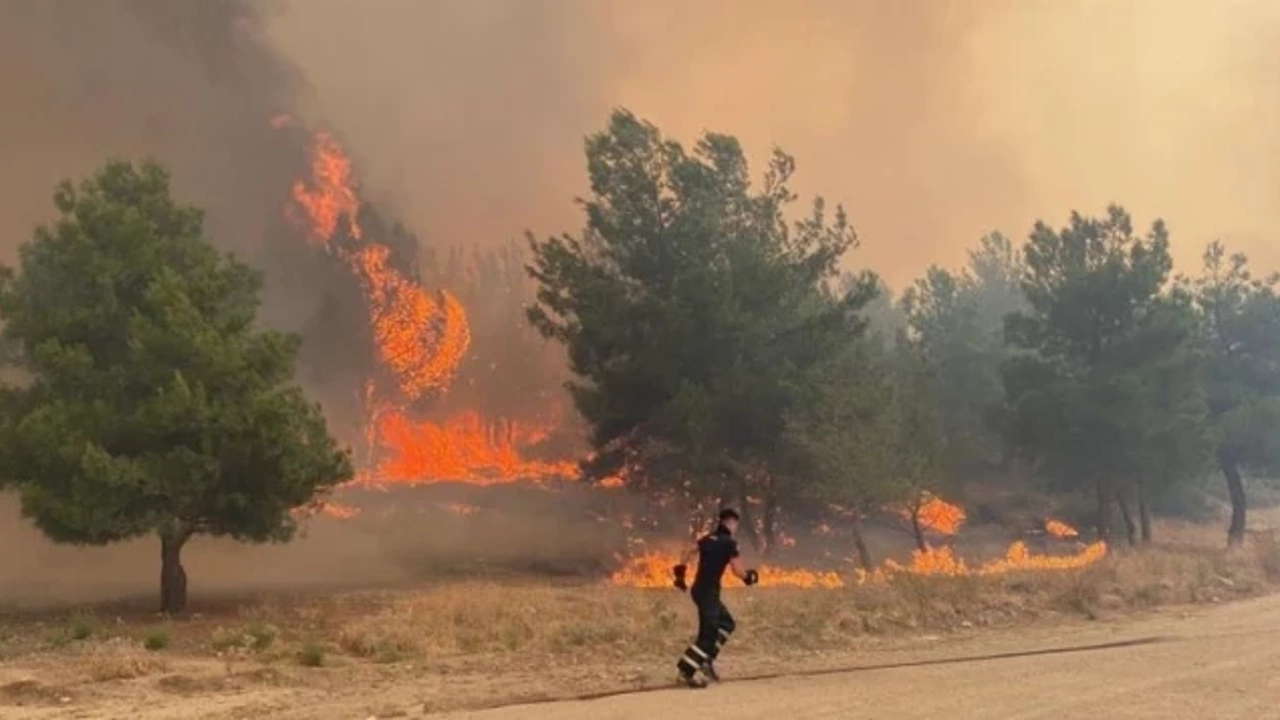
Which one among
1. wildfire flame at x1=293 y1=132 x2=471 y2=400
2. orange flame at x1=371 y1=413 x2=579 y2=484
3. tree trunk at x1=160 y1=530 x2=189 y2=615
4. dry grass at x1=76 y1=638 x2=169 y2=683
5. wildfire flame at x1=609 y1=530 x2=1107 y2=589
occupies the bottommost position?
wildfire flame at x1=609 y1=530 x2=1107 y2=589

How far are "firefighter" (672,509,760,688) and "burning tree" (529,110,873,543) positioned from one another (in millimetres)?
16586

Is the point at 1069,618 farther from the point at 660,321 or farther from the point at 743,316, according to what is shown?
the point at 660,321

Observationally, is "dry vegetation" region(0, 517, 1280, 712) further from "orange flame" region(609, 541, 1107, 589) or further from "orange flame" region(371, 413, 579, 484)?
"orange flame" region(371, 413, 579, 484)

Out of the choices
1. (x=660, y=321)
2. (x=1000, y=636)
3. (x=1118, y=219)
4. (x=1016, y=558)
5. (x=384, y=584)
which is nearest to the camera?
(x=1000, y=636)

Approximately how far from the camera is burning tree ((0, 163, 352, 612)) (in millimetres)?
19391

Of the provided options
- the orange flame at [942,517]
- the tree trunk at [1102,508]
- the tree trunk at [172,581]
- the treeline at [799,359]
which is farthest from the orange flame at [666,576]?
the tree trunk at [1102,508]

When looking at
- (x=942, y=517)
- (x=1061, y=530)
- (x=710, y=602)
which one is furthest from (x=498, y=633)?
(x=1061, y=530)

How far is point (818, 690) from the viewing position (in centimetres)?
1252

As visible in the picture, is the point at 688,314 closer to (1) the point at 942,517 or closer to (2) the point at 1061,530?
(1) the point at 942,517

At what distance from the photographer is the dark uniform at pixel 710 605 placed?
12.9m

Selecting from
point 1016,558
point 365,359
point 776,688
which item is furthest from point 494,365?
point 776,688

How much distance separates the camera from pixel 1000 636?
1856 centimetres

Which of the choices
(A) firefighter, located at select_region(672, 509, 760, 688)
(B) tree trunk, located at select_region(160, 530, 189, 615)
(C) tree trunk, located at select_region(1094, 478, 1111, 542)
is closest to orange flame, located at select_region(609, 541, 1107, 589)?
(C) tree trunk, located at select_region(1094, 478, 1111, 542)

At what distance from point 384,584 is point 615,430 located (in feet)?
26.9
